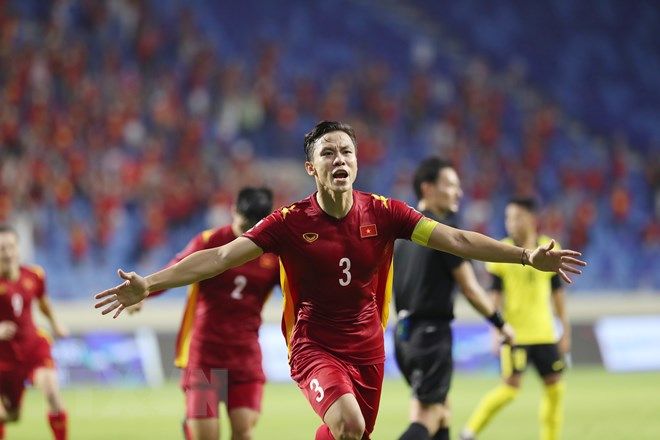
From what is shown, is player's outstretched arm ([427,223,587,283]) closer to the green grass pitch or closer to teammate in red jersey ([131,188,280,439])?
teammate in red jersey ([131,188,280,439])

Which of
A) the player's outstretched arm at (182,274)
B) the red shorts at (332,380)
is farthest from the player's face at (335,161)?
the red shorts at (332,380)

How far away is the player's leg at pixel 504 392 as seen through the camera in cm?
902

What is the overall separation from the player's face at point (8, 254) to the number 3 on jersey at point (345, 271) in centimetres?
479

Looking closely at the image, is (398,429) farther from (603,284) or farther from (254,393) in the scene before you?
(603,284)

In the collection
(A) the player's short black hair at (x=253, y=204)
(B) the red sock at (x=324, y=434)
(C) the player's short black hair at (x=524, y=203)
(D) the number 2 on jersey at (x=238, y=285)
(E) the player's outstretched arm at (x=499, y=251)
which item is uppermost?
(C) the player's short black hair at (x=524, y=203)

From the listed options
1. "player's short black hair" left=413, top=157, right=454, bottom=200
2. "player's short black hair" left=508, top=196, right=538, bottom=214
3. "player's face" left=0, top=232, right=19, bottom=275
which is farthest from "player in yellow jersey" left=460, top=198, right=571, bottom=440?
"player's face" left=0, top=232, right=19, bottom=275

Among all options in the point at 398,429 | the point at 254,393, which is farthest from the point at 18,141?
the point at 254,393

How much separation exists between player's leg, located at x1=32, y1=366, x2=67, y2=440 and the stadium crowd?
9.05 m

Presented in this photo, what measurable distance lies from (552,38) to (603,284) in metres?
9.37

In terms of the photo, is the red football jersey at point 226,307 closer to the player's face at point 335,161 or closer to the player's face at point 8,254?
the player's face at point 335,161

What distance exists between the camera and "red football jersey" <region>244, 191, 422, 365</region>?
18.1 feet

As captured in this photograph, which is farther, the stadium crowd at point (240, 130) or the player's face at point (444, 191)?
the stadium crowd at point (240, 130)

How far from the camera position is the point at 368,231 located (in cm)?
558

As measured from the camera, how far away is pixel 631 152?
25.3m
